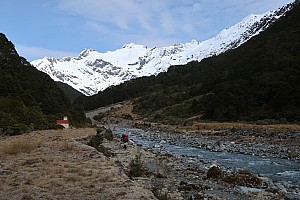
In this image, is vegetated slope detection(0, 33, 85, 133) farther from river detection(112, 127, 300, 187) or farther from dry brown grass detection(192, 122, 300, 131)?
dry brown grass detection(192, 122, 300, 131)

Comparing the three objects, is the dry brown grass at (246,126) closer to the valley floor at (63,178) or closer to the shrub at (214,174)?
the shrub at (214,174)

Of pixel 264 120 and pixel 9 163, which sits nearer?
pixel 9 163

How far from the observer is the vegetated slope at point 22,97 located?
38688mm

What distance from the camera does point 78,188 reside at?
445 inches

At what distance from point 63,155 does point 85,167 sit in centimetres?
419

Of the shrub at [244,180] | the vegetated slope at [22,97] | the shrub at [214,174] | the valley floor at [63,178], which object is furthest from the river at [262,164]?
the vegetated slope at [22,97]

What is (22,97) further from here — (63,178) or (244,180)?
(244,180)

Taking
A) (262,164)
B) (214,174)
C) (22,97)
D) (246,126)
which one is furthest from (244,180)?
(22,97)

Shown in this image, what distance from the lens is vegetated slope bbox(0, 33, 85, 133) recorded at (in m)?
38.7

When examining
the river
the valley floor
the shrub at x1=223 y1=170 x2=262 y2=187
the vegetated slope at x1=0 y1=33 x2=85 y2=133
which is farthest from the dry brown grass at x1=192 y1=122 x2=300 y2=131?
the valley floor

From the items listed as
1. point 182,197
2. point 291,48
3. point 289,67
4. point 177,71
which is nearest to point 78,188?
point 182,197

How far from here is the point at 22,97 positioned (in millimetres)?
47062

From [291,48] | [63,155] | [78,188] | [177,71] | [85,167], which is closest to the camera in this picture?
[78,188]

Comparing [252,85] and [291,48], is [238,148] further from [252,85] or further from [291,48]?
[291,48]
